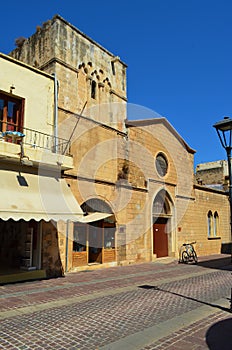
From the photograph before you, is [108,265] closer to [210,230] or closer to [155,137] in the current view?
[155,137]

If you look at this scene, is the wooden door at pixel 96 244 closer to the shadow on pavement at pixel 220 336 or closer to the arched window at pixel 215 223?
the shadow on pavement at pixel 220 336

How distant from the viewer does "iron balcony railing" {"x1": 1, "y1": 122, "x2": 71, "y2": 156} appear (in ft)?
33.9

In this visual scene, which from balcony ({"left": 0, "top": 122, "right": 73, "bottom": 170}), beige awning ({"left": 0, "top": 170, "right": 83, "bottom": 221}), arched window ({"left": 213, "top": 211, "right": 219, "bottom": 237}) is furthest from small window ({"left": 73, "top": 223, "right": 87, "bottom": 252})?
arched window ({"left": 213, "top": 211, "right": 219, "bottom": 237})

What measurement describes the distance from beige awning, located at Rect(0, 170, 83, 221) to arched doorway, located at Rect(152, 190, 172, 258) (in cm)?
835

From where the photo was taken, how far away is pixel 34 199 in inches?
386

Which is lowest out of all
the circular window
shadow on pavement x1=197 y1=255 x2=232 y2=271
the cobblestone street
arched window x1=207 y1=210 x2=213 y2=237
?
shadow on pavement x1=197 y1=255 x2=232 y2=271

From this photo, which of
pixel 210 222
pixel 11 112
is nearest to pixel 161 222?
pixel 210 222

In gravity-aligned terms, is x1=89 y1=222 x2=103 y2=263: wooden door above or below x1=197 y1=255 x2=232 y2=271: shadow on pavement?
above

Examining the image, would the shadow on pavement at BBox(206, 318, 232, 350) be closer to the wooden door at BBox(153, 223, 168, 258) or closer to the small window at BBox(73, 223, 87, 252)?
the small window at BBox(73, 223, 87, 252)

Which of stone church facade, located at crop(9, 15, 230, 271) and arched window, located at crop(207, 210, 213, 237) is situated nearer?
stone church facade, located at crop(9, 15, 230, 271)

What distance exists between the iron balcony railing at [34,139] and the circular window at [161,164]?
7.78 metres

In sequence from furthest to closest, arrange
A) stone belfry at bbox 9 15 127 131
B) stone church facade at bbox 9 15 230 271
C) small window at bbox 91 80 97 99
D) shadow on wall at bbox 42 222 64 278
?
small window at bbox 91 80 97 99 → stone belfry at bbox 9 15 127 131 → stone church facade at bbox 9 15 230 271 → shadow on wall at bbox 42 222 64 278

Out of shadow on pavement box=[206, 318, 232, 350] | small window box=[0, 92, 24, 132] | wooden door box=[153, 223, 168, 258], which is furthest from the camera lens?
wooden door box=[153, 223, 168, 258]

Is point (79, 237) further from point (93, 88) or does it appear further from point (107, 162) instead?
point (93, 88)
